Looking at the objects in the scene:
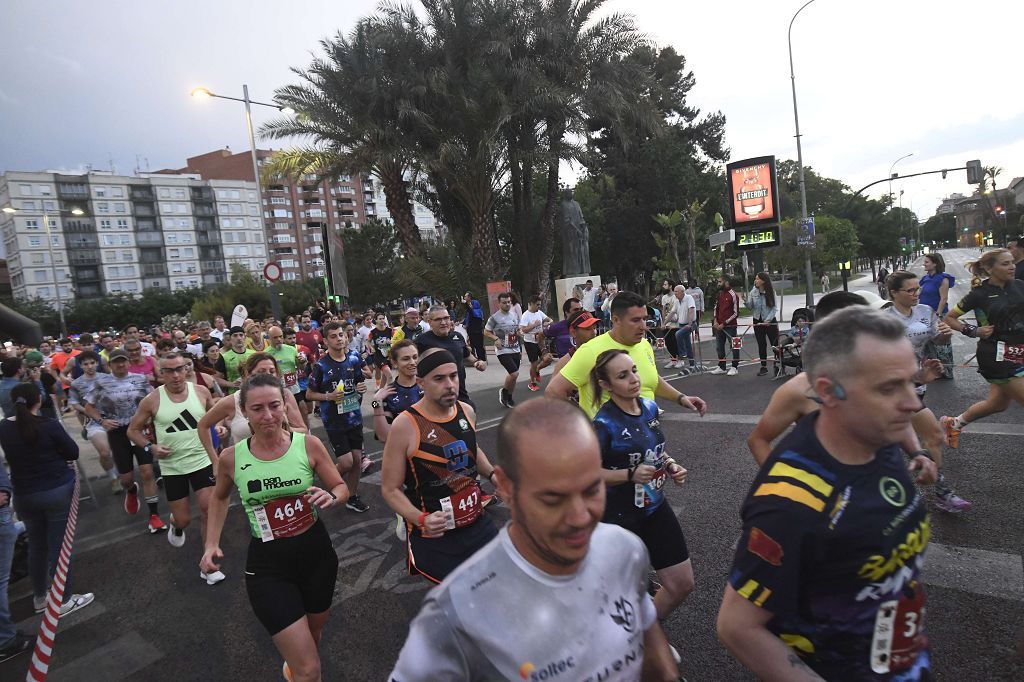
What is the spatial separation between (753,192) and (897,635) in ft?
82.8

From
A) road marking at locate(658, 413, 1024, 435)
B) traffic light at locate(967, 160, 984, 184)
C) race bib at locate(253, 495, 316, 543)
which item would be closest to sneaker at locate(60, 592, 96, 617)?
race bib at locate(253, 495, 316, 543)

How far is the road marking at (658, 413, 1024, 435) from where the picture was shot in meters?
6.62

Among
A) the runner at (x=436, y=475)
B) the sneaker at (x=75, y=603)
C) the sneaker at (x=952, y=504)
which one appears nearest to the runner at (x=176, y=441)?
the sneaker at (x=75, y=603)

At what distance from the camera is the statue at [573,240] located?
24922 millimetres

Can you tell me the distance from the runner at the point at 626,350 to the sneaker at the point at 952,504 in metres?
2.33

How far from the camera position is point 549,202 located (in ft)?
77.8

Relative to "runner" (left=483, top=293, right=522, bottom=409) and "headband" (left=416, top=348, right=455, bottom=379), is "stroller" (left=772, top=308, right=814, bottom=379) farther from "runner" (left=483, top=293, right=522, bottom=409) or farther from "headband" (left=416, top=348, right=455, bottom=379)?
"headband" (left=416, top=348, right=455, bottom=379)

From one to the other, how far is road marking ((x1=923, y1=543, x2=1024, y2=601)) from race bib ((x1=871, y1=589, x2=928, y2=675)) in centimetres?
261

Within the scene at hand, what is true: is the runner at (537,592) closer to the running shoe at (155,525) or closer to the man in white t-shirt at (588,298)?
the running shoe at (155,525)

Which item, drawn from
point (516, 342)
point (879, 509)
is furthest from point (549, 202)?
point (879, 509)

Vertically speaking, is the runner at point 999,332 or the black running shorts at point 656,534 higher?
the runner at point 999,332

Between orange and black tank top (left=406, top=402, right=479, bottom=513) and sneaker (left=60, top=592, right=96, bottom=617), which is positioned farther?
sneaker (left=60, top=592, right=96, bottom=617)

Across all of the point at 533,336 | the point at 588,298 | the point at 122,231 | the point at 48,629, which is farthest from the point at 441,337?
the point at 122,231

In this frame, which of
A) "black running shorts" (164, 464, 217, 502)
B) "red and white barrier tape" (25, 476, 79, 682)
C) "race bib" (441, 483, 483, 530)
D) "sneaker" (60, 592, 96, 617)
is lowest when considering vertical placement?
"sneaker" (60, 592, 96, 617)
